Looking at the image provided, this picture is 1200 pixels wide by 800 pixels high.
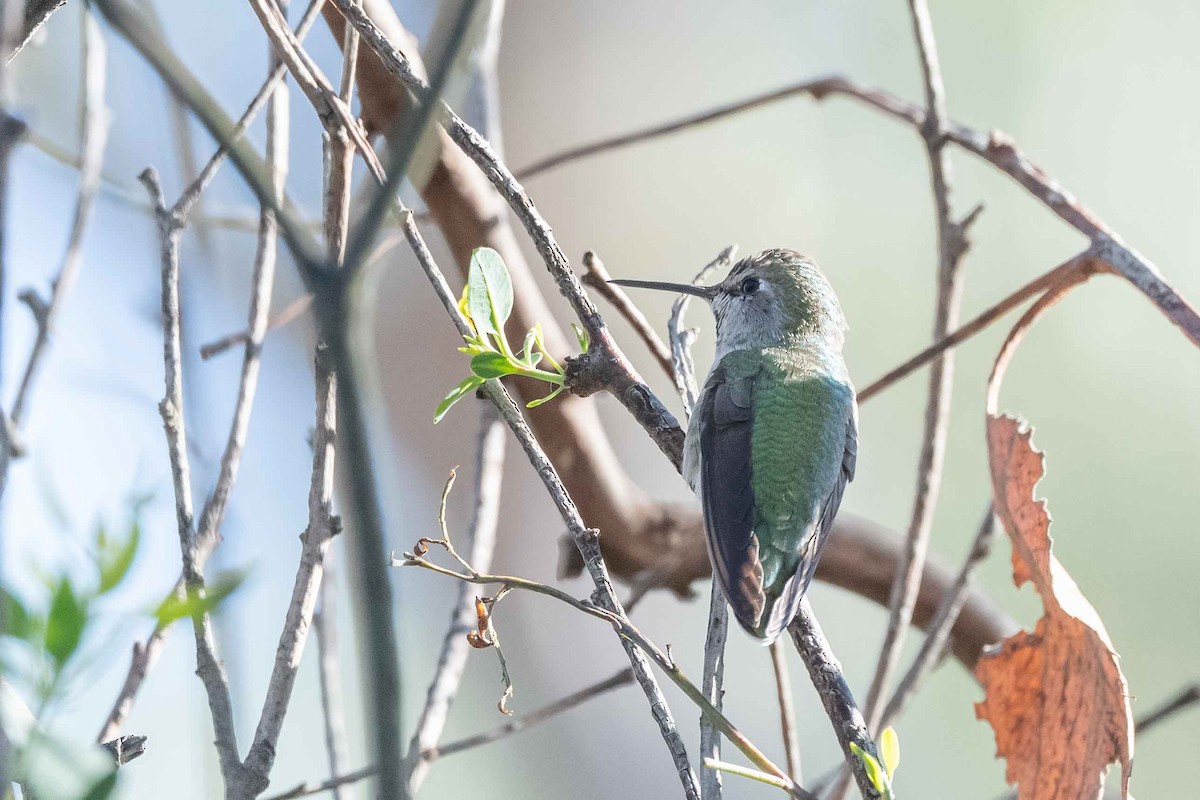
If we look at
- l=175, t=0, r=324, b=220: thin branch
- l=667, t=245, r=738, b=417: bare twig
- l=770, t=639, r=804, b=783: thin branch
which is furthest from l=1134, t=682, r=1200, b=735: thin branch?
l=175, t=0, r=324, b=220: thin branch

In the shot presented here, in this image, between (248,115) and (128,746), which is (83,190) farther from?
(128,746)

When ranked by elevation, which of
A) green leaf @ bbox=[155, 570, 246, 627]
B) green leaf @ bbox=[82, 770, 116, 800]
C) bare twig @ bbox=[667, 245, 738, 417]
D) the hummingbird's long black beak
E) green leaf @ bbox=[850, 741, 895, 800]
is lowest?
green leaf @ bbox=[82, 770, 116, 800]

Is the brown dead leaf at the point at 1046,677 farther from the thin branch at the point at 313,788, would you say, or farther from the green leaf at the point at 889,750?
the thin branch at the point at 313,788

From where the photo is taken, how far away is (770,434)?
7.86 ft

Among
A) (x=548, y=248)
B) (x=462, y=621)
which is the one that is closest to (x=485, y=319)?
→ (x=548, y=248)

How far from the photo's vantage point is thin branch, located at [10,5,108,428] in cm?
151

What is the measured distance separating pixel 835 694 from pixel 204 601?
85 centimetres

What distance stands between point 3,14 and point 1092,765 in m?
1.51

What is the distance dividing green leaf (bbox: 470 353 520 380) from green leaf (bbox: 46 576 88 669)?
0.63 meters

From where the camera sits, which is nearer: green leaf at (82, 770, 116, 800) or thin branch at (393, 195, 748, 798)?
green leaf at (82, 770, 116, 800)

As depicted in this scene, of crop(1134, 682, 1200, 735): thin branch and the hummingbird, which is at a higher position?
the hummingbird

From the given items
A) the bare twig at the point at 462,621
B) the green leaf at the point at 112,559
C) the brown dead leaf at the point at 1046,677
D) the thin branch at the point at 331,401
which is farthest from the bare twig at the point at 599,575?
the brown dead leaf at the point at 1046,677

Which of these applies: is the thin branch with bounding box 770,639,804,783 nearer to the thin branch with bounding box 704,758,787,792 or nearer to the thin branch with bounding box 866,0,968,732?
the thin branch with bounding box 866,0,968,732

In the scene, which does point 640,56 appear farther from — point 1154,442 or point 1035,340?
point 1154,442
